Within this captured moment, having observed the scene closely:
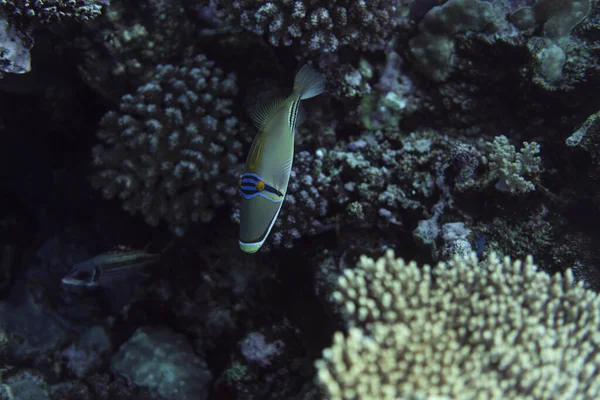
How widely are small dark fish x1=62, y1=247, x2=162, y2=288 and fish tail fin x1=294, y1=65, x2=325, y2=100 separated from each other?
273 centimetres

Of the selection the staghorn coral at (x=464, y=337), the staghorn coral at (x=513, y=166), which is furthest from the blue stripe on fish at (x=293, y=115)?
the staghorn coral at (x=513, y=166)

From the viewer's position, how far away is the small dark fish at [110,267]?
4477mm

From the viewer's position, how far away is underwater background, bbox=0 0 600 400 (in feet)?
10.9

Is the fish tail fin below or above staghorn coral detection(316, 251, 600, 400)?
above

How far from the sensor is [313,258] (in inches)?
146

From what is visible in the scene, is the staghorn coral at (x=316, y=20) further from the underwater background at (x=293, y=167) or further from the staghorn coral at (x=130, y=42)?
the staghorn coral at (x=130, y=42)

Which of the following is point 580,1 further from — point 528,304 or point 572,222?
point 528,304

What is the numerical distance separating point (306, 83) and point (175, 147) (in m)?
1.73

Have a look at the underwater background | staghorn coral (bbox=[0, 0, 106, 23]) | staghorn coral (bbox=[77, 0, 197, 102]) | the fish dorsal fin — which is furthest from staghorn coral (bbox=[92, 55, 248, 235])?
the fish dorsal fin

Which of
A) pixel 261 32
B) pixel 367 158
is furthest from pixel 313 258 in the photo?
pixel 261 32

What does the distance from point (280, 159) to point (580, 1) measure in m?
3.24

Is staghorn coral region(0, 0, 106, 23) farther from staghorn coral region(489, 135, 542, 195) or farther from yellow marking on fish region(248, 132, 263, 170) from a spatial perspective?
staghorn coral region(489, 135, 542, 195)

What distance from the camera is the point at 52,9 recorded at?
3.23m

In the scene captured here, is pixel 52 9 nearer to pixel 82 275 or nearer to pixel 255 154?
pixel 255 154
